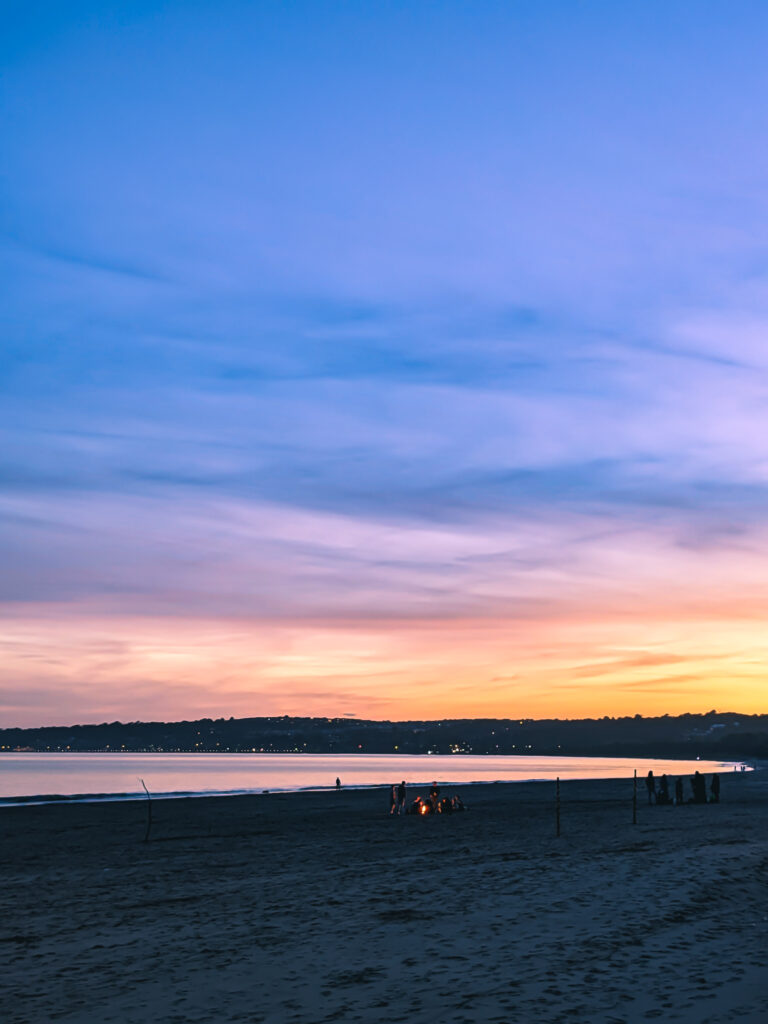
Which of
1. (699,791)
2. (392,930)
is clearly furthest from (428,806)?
(392,930)

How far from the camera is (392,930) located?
54.6 ft

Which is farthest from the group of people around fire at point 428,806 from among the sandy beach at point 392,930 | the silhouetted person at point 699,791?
the sandy beach at point 392,930

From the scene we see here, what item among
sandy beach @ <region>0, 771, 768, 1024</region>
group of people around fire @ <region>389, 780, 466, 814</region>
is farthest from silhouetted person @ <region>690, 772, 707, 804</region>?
sandy beach @ <region>0, 771, 768, 1024</region>

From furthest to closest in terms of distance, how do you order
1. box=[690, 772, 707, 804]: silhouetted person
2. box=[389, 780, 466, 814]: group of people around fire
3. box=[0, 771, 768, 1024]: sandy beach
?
box=[690, 772, 707, 804]: silhouetted person, box=[389, 780, 466, 814]: group of people around fire, box=[0, 771, 768, 1024]: sandy beach

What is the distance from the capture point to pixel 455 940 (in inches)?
614

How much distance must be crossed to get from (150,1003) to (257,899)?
8.89 metres

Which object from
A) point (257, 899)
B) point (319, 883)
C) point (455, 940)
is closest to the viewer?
point (455, 940)

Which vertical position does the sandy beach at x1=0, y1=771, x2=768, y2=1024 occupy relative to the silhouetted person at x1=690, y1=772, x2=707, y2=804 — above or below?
above

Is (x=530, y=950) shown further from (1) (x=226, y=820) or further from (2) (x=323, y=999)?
(1) (x=226, y=820)

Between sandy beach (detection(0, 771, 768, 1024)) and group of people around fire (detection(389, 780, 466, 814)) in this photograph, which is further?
group of people around fire (detection(389, 780, 466, 814))

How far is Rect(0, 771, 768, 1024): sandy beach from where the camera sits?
11859 millimetres

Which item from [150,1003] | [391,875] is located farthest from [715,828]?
[150,1003]

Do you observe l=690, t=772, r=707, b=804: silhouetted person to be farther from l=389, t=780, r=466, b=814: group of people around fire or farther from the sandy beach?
the sandy beach

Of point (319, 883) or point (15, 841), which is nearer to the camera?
point (319, 883)
